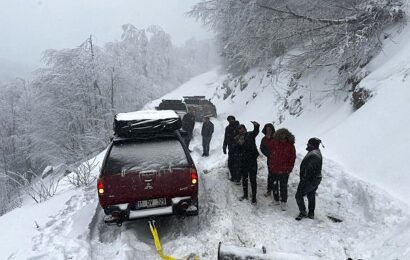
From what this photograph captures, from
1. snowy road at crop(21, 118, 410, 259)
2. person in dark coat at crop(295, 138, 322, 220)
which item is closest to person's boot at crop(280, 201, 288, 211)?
snowy road at crop(21, 118, 410, 259)

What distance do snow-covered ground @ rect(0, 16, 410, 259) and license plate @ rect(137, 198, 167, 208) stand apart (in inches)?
24.4

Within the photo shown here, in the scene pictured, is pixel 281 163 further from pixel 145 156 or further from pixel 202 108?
pixel 202 108

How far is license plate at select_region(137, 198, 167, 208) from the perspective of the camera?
573 centimetres

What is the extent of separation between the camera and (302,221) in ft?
20.9

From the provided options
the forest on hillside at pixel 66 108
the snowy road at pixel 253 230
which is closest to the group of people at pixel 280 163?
the snowy road at pixel 253 230

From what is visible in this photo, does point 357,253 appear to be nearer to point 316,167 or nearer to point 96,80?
point 316,167

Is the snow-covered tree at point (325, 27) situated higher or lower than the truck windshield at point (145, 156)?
higher

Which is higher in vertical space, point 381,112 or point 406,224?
point 381,112

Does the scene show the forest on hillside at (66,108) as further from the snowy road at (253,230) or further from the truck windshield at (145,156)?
the truck windshield at (145,156)

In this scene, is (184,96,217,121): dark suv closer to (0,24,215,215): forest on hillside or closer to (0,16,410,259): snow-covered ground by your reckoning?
(0,24,215,215): forest on hillside

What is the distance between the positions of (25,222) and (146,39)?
5948 cm

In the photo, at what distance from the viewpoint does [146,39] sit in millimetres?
63062

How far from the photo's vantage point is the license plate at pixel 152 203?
225 inches

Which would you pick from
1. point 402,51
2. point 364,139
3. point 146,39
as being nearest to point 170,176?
point 364,139
